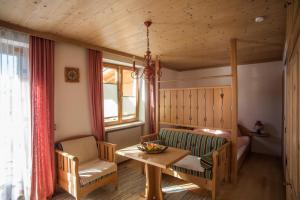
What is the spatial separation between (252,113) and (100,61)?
4.30 m

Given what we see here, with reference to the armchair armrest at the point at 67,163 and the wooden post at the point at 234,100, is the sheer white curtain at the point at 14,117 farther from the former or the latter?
the wooden post at the point at 234,100

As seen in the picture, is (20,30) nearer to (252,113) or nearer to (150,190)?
(150,190)

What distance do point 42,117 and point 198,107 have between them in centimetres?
274

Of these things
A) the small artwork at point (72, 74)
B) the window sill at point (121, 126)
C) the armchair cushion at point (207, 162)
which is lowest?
the armchair cushion at point (207, 162)

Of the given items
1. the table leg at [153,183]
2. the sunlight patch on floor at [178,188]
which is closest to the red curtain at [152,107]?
the sunlight patch on floor at [178,188]

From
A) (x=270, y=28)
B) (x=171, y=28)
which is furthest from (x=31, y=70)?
(x=270, y=28)

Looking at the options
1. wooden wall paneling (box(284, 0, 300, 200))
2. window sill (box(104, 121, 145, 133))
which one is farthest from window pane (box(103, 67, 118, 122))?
wooden wall paneling (box(284, 0, 300, 200))

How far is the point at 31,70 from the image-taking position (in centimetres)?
249

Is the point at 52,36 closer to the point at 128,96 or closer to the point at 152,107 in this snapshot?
the point at 128,96

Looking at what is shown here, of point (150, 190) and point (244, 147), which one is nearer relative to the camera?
point (150, 190)

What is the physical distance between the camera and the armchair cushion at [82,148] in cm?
283

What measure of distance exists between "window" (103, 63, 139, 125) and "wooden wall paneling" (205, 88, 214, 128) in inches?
79.9

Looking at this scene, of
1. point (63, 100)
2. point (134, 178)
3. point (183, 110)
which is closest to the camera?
point (63, 100)

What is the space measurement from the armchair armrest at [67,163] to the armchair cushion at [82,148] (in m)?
0.14
